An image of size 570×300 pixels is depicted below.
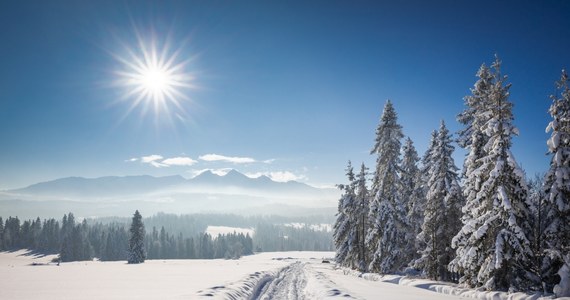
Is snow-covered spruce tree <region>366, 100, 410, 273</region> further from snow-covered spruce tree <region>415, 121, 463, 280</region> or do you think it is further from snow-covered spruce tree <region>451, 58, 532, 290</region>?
snow-covered spruce tree <region>451, 58, 532, 290</region>

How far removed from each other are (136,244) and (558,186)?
8230cm

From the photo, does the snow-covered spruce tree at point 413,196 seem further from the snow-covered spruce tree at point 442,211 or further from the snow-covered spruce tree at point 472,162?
the snow-covered spruce tree at point 472,162

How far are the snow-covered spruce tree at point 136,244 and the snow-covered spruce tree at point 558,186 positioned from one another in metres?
79.9

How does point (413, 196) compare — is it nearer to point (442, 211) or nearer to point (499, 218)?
point (442, 211)

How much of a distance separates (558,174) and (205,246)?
156 metres

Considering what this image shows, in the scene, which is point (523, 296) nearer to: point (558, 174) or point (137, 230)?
point (558, 174)

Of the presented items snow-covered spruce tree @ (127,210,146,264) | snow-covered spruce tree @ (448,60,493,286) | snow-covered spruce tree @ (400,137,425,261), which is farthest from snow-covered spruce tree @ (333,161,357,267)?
snow-covered spruce tree @ (127,210,146,264)

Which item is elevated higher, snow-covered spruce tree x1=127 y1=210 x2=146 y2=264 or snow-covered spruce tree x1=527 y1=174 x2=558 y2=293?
snow-covered spruce tree x1=527 y1=174 x2=558 y2=293

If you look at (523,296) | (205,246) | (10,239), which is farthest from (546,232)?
(10,239)

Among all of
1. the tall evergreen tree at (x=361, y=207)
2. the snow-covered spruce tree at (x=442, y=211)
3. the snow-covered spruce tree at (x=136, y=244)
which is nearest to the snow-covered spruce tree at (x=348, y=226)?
the tall evergreen tree at (x=361, y=207)

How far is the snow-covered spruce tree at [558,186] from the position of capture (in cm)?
1877

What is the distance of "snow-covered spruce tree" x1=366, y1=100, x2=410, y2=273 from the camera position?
32594 millimetres

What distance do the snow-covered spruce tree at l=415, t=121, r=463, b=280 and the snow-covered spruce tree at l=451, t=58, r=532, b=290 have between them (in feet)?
29.4

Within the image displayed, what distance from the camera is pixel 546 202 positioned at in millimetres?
19781
